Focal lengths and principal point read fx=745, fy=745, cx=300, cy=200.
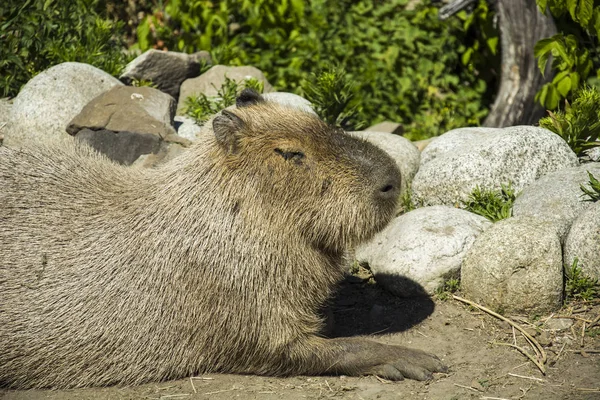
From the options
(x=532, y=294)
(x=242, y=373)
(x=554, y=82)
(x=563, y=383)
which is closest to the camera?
(x=563, y=383)

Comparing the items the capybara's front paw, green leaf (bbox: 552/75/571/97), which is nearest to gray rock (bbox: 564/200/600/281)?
the capybara's front paw

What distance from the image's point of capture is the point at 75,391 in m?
4.33

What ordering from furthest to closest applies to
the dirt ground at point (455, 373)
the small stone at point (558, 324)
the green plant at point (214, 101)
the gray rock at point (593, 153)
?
the green plant at point (214, 101) → the gray rock at point (593, 153) → the small stone at point (558, 324) → the dirt ground at point (455, 373)

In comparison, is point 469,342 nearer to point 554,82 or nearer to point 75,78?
point 554,82

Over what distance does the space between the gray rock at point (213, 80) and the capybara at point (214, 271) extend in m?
3.84

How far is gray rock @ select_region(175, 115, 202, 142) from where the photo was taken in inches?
287

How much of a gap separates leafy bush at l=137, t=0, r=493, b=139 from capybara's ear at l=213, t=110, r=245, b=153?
4514 millimetres

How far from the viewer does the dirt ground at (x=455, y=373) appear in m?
4.15

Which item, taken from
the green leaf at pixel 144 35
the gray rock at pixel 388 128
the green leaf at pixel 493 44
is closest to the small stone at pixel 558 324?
the gray rock at pixel 388 128

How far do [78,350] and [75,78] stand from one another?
12.4ft

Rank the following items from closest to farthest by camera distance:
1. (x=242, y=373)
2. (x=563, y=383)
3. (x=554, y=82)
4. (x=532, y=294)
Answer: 1. (x=563, y=383)
2. (x=242, y=373)
3. (x=532, y=294)
4. (x=554, y=82)

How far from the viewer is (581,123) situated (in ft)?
20.5

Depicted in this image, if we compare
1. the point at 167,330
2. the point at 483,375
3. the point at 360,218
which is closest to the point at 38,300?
the point at 167,330

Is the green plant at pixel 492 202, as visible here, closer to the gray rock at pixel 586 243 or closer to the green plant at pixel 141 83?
the gray rock at pixel 586 243
